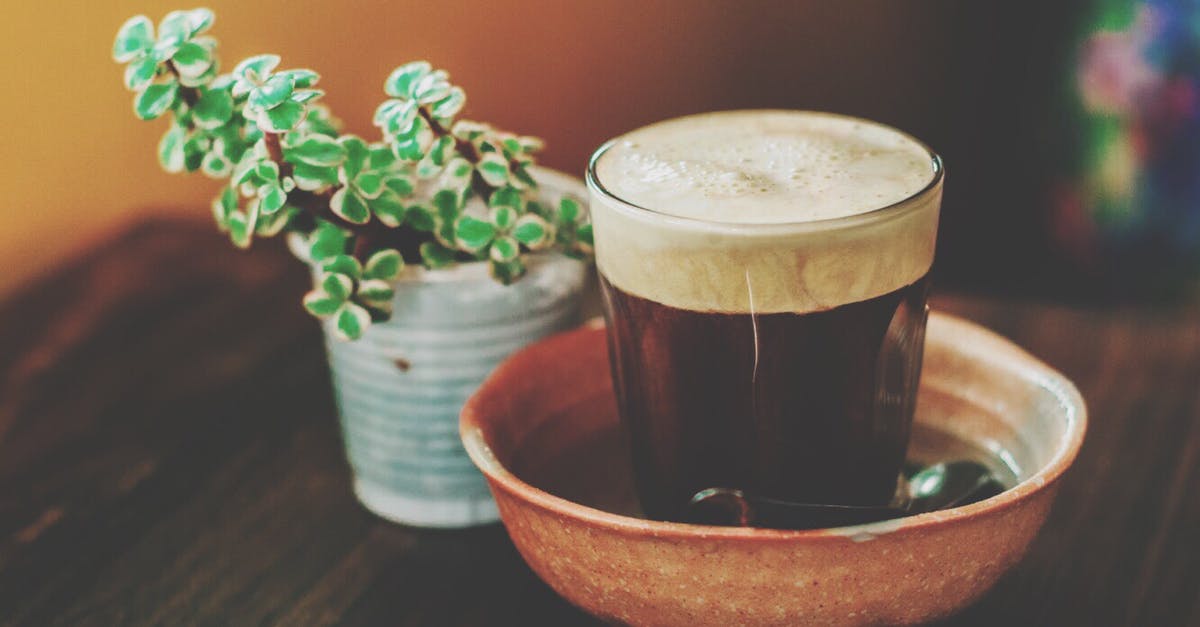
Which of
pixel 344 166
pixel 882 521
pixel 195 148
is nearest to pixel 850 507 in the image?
pixel 882 521

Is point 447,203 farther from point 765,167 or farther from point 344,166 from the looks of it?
point 765,167

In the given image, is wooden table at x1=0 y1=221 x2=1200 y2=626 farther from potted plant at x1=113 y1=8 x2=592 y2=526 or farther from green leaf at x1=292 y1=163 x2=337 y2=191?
green leaf at x1=292 y1=163 x2=337 y2=191

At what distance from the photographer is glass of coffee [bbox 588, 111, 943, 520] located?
573mm

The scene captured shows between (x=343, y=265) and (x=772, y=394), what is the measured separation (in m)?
0.29

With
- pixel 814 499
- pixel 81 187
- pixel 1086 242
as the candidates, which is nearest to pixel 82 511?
pixel 814 499

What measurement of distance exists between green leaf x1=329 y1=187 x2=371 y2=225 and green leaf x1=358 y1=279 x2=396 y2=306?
41mm

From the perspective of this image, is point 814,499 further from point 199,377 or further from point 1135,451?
point 199,377

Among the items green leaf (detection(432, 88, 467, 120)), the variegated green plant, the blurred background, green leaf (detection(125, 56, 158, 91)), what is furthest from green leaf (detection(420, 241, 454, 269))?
the blurred background

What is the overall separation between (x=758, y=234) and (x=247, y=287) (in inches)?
31.4

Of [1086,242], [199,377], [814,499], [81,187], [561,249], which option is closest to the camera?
[814,499]

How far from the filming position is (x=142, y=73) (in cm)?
67

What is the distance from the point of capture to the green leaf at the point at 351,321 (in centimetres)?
70

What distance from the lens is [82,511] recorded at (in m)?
0.82

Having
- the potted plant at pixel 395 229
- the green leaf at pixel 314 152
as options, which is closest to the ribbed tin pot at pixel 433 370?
the potted plant at pixel 395 229
